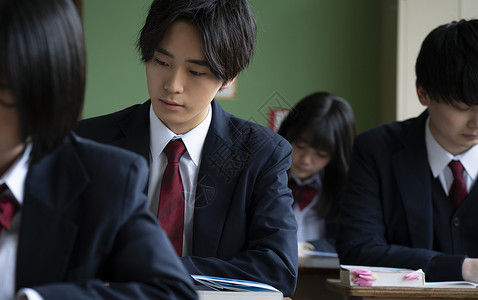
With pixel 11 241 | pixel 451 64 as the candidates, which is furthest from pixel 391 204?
pixel 11 241

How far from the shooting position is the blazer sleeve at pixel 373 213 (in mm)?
2414

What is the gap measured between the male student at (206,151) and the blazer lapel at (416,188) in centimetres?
73

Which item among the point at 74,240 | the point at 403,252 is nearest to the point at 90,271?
the point at 74,240

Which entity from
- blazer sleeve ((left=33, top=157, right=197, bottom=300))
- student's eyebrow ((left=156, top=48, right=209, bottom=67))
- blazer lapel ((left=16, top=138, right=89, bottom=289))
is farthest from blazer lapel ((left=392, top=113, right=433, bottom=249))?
blazer lapel ((left=16, top=138, right=89, bottom=289))

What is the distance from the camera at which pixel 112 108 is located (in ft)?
15.8

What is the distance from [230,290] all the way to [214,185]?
433 millimetres

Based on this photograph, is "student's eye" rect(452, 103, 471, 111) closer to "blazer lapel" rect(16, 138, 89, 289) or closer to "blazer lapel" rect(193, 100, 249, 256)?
"blazer lapel" rect(193, 100, 249, 256)

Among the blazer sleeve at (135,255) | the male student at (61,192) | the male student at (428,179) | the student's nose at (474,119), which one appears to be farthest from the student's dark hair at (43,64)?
the student's nose at (474,119)

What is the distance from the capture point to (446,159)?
251 centimetres

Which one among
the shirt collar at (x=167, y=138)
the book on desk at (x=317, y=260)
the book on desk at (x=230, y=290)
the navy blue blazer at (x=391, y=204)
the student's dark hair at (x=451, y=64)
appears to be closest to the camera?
the book on desk at (x=230, y=290)

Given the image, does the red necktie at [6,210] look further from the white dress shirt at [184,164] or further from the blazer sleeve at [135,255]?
the white dress shirt at [184,164]

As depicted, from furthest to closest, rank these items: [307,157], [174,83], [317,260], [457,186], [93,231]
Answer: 1. [307,157]
2. [317,260]
3. [457,186]
4. [174,83]
5. [93,231]

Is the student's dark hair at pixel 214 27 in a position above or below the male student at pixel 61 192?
above

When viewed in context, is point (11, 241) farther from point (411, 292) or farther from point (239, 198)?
point (411, 292)
